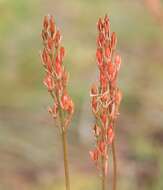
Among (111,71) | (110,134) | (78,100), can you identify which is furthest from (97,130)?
(78,100)

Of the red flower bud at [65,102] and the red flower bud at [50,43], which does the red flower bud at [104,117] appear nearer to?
the red flower bud at [65,102]

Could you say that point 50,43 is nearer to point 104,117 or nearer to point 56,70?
point 56,70

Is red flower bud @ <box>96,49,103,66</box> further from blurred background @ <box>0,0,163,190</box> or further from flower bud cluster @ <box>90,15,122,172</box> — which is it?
blurred background @ <box>0,0,163,190</box>

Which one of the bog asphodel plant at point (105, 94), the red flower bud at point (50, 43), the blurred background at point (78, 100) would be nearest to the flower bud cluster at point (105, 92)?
the bog asphodel plant at point (105, 94)

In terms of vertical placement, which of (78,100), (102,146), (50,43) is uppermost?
(50,43)

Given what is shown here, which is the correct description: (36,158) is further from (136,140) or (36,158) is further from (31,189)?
(136,140)

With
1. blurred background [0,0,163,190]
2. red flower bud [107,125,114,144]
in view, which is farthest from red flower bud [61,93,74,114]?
blurred background [0,0,163,190]
